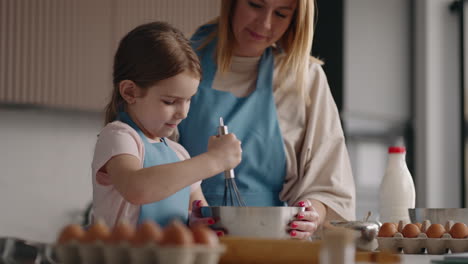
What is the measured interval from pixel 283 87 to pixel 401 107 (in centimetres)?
314

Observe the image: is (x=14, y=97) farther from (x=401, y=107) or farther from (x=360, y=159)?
(x=401, y=107)

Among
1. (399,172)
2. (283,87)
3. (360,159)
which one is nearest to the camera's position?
(399,172)

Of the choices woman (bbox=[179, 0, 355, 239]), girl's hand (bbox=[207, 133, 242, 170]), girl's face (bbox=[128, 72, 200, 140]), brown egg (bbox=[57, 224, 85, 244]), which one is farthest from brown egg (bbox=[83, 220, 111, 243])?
woman (bbox=[179, 0, 355, 239])

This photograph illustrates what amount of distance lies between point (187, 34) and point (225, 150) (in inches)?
84.6

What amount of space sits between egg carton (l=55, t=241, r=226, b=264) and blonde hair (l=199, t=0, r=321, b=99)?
4.10 ft

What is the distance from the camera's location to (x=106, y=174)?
136cm

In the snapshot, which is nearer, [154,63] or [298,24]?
[154,63]

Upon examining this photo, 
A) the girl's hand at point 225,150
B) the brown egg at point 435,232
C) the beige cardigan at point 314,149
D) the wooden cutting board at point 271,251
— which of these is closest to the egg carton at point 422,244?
the brown egg at point 435,232

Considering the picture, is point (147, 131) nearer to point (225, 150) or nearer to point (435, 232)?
point (225, 150)

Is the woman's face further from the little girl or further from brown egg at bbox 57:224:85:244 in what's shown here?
brown egg at bbox 57:224:85:244

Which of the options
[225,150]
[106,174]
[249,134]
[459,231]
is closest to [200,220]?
[225,150]

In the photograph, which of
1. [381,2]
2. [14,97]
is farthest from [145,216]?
[381,2]

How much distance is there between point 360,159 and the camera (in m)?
4.74

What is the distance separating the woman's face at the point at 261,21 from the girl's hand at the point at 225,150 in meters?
0.68
